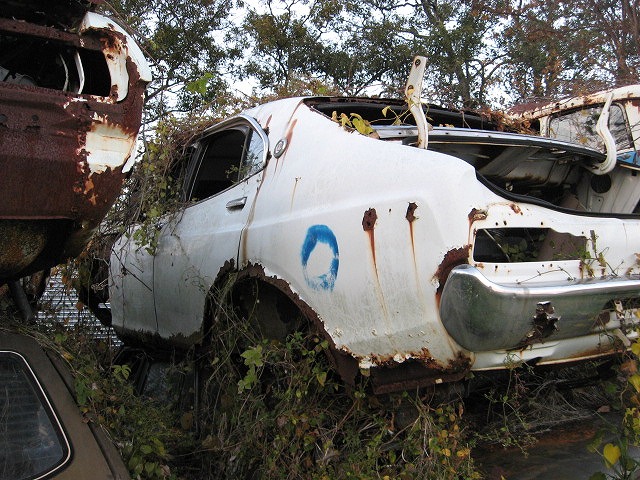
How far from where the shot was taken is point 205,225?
3.92m

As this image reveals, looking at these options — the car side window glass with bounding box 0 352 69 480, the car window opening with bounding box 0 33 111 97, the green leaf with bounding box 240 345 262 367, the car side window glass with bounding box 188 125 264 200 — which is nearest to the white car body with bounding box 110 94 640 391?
the green leaf with bounding box 240 345 262 367

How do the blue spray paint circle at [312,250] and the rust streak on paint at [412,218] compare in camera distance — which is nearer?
the rust streak on paint at [412,218]

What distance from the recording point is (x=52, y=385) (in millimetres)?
2025

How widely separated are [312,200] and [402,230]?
0.62 metres

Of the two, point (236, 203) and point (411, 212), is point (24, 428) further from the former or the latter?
point (236, 203)

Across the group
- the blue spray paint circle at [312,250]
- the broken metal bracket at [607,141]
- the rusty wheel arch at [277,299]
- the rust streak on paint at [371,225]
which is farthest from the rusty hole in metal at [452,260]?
the broken metal bracket at [607,141]

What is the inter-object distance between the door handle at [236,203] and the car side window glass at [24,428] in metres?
1.73

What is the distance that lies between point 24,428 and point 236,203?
→ 195cm

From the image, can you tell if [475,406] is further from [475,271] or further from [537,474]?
[475,271]

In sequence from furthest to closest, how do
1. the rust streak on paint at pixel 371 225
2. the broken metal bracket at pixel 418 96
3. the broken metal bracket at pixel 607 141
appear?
1. the broken metal bracket at pixel 607 141
2. the broken metal bracket at pixel 418 96
3. the rust streak on paint at pixel 371 225

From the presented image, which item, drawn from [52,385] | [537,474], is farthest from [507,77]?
[52,385]

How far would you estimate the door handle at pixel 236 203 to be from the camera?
141 inches

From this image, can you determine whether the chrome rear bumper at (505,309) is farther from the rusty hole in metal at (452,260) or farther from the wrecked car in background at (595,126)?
the wrecked car in background at (595,126)

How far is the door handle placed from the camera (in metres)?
3.57
